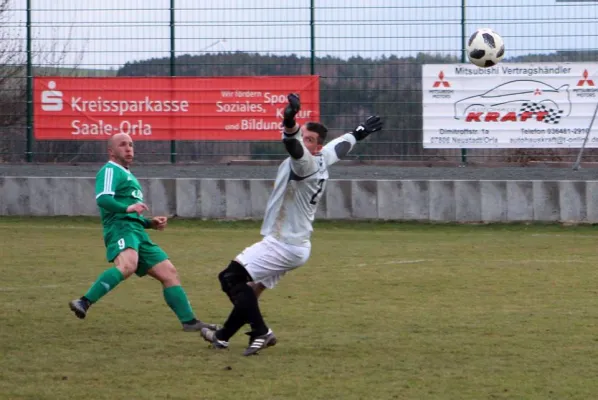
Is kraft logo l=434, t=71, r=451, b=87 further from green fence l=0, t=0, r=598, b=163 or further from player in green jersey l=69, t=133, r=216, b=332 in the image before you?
player in green jersey l=69, t=133, r=216, b=332

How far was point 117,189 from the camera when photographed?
30.6 ft

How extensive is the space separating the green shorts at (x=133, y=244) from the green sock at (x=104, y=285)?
0.59 feet

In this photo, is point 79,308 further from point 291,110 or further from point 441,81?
point 441,81

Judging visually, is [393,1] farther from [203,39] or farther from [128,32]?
[128,32]

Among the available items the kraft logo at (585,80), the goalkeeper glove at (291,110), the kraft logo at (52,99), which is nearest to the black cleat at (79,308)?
the goalkeeper glove at (291,110)

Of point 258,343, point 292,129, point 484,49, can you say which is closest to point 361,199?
point 484,49

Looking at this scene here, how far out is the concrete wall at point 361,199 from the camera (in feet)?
58.6

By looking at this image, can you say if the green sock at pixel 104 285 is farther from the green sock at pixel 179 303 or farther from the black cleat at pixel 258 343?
the black cleat at pixel 258 343

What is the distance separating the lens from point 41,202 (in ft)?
62.9

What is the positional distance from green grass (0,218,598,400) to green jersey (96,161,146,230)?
91cm

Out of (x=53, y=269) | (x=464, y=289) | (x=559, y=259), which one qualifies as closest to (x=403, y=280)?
(x=464, y=289)

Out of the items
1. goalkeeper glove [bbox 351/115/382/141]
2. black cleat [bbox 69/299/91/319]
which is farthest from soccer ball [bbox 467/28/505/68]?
black cleat [bbox 69/299/91/319]

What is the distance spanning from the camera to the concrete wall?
17875 mm

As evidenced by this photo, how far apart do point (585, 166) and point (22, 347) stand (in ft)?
42.8
